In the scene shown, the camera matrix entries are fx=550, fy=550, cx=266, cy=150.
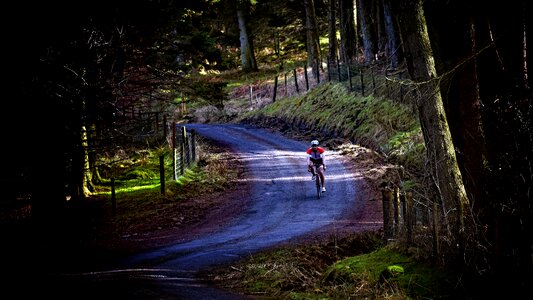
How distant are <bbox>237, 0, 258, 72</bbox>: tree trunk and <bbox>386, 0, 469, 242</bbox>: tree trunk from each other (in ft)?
131

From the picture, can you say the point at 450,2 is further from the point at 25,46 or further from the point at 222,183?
the point at 222,183

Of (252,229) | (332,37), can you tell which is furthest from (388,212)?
(332,37)

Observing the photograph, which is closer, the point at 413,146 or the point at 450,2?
the point at 450,2

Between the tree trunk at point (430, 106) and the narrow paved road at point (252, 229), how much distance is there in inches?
144

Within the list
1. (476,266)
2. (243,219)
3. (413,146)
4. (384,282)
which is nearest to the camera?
(476,266)

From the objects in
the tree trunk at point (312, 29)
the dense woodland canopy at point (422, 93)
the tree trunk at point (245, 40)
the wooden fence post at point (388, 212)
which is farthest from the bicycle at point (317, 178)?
the tree trunk at point (245, 40)

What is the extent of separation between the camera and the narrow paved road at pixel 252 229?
902 cm

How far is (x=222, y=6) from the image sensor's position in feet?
160

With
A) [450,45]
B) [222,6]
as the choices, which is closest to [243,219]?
[450,45]

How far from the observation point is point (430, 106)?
27.4 ft

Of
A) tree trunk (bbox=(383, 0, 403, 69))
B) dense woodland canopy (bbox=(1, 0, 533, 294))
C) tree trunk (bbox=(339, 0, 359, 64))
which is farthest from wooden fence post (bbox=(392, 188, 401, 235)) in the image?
tree trunk (bbox=(339, 0, 359, 64))

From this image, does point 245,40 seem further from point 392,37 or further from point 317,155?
point 317,155

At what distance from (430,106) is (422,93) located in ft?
0.78

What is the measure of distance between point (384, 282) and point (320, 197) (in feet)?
35.8
